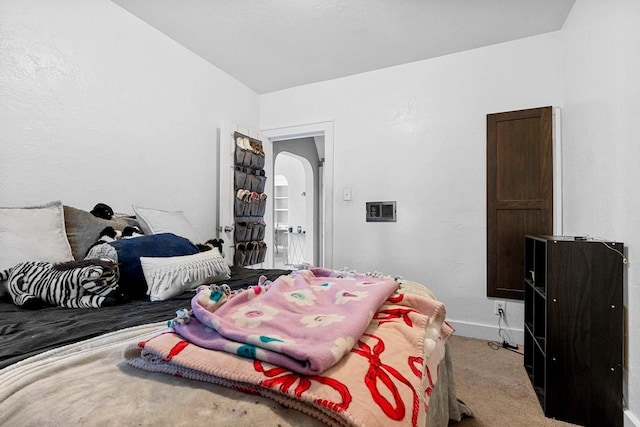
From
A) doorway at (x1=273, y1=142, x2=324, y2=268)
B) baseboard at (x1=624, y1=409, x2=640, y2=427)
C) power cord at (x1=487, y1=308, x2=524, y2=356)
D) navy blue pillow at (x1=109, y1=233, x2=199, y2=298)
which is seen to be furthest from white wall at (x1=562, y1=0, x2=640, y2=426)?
doorway at (x1=273, y1=142, x2=324, y2=268)

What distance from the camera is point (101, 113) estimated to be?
203cm

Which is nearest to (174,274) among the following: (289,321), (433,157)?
(289,321)

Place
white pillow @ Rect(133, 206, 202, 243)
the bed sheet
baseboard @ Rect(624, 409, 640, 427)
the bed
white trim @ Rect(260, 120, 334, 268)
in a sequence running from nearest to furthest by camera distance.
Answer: the bed
the bed sheet
baseboard @ Rect(624, 409, 640, 427)
white pillow @ Rect(133, 206, 202, 243)
white trim @ Rect(260, 120, 334, 268)

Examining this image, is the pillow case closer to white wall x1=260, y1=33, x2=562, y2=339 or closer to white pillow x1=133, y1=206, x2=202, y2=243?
white pillow x1=133, y1=206, x2=202, y2=243

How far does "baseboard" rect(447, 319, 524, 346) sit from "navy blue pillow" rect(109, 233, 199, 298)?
2.33 metres

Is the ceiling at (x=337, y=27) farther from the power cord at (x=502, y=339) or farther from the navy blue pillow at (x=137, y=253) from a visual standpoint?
the power cord at (x=502, y=339)

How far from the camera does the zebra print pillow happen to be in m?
1.21

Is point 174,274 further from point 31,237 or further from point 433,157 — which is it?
point 433,157

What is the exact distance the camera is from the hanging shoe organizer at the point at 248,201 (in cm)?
302

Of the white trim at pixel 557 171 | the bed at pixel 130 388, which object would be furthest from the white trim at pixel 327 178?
the bed at pixel 130 388

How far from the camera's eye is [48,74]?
1760 mm

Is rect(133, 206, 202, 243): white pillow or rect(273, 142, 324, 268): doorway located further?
rect(273, 142, 324, 268): doorway

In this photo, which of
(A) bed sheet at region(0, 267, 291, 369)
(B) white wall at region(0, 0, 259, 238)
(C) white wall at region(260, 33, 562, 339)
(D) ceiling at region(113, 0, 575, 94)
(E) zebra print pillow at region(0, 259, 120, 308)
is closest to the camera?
(A) bed sheet at region(0, 267, 291, 369)

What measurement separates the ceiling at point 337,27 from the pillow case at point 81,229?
59.2 inches
